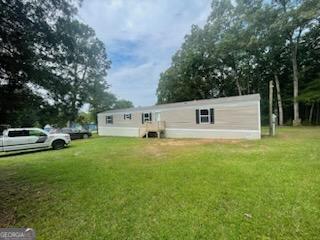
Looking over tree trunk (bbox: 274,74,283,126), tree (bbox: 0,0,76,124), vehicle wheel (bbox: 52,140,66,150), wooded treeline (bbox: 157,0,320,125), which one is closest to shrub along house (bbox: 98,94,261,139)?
vehicle wheel (bbox: 52,140,66,150)

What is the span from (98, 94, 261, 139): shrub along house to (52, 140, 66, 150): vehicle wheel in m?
6.75

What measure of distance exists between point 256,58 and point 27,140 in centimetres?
2616

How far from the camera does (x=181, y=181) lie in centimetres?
598

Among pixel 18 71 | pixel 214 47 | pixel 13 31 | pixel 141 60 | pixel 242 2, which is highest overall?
pixel 242 2

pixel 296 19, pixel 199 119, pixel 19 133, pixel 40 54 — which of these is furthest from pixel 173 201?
pixel 296 19

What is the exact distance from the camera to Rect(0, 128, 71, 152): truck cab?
561 inches

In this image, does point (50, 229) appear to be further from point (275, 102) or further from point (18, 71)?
point (275, 102)

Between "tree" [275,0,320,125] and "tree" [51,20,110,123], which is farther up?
"tree" [275,0,320,125]

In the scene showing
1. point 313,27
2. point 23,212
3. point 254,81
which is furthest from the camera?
point 254,81

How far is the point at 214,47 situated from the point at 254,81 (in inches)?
286

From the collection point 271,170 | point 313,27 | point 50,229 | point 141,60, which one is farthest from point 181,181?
point 313,27

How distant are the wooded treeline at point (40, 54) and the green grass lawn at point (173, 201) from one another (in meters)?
2.32

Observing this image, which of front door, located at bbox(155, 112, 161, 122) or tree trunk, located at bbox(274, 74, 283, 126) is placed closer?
front door, located at bbox(155, 112, 161, 122)

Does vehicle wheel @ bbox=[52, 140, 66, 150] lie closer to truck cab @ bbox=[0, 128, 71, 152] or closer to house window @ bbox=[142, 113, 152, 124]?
truck cab @ bbox=[0, 128, 71, 152]
